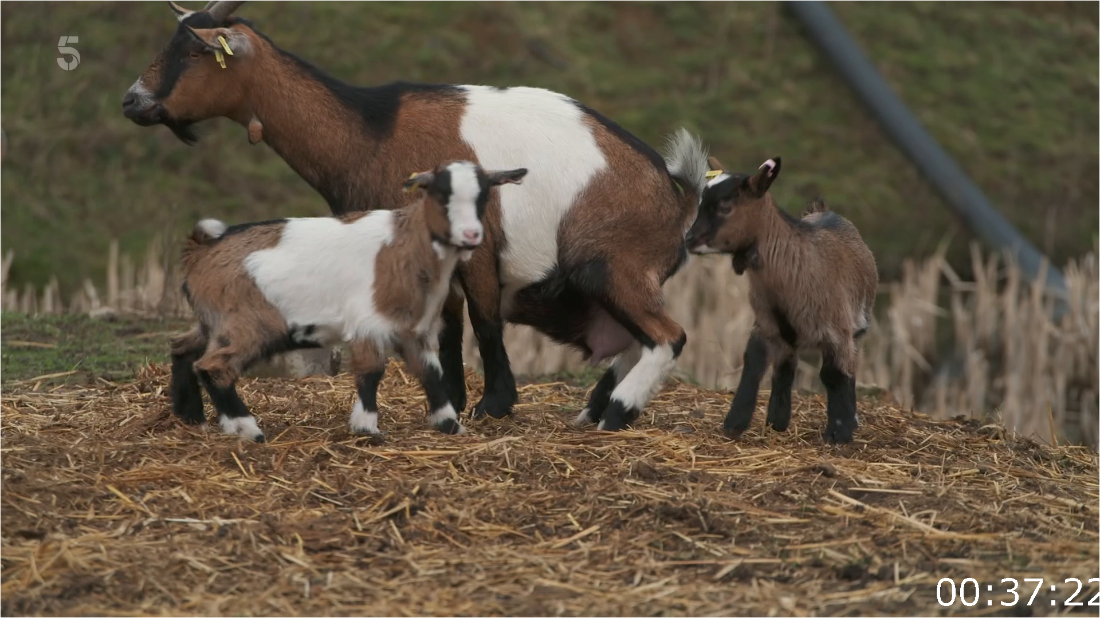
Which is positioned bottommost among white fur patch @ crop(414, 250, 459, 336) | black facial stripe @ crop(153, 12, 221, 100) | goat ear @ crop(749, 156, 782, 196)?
white fur patch @ crop(414, 250, 459, 336)

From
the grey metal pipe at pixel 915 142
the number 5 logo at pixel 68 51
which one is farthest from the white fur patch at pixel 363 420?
the number 5 logo at pixel 68 51

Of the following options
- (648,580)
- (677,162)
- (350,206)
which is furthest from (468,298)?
(648,580)

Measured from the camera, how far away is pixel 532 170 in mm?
7234

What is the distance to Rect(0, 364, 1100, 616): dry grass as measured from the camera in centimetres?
500

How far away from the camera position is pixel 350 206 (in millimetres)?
7430

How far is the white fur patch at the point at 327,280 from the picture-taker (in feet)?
21.8

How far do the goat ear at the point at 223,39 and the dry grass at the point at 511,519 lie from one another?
1864mm

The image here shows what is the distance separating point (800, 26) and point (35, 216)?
941 cm

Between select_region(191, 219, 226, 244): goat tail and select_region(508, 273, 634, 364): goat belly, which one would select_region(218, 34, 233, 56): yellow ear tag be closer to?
select_region(191, 219, 226, 244): goat tail

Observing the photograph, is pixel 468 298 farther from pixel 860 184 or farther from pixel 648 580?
pixel 860 184

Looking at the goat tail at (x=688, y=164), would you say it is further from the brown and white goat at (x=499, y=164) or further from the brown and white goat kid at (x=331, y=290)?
the brown and white goat kid at (x=331, y=290)

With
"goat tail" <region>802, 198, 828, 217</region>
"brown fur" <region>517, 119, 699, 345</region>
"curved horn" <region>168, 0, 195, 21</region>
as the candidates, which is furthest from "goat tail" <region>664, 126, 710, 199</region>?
"curved horn" <region>168, 0, 195, 21</region>

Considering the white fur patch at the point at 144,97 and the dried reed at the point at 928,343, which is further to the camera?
the dried reed at the point at 928,343

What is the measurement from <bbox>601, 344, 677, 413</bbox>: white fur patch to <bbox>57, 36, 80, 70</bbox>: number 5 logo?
31.3ft
